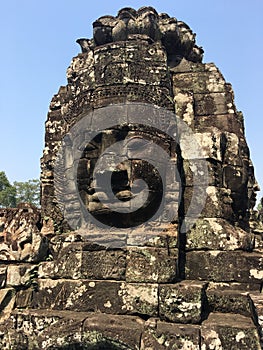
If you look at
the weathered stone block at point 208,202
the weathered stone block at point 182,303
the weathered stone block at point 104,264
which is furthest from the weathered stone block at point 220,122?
the weathered stone block at point 182,303

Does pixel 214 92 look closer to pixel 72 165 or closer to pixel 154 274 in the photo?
pixel 72 165

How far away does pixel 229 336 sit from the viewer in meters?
3.03

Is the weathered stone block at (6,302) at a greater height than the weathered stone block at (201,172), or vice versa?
the weathered stone block at (201,172)

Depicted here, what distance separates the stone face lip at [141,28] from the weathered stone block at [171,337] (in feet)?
11.2

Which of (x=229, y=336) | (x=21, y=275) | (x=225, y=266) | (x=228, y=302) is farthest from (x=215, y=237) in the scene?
(x=21, y=275)

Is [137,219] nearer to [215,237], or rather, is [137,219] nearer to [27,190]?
[215,237]

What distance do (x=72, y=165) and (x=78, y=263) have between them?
133 cm

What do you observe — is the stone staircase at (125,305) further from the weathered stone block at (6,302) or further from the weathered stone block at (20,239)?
the weathered stone block at (20,239)

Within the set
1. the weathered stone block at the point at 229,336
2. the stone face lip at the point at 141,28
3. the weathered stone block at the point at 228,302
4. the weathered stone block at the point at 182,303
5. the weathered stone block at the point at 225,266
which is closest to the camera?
the weathered stone block at the point at 229,336

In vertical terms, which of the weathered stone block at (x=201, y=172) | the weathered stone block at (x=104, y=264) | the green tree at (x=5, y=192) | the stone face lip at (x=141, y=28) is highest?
the green tree at (x=5, y=192)

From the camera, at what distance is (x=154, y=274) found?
11.4 ft

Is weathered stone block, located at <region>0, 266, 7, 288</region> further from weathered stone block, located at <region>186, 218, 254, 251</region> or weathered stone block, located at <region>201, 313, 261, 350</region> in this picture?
weathered stone block, located at <region>201, 313, 261, 350</region>


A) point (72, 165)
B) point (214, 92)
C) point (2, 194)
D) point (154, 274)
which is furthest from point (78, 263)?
point (2, 194)

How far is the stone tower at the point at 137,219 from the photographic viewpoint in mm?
3301
